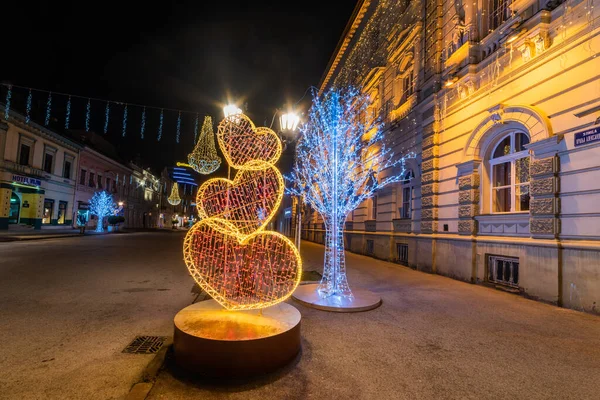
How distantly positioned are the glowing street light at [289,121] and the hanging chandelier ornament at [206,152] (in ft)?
23.3

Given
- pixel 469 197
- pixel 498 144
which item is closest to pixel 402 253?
pixel 469 197

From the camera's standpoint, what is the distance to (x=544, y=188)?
7492mm

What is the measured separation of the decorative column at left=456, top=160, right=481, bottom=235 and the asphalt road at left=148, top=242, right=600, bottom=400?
3.23m

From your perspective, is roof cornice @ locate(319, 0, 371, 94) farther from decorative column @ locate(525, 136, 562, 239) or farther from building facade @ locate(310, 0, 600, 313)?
decorative column @ locate(525, 136, 562, 239)

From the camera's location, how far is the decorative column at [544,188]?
7.26 meters

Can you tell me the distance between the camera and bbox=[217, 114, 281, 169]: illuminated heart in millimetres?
4605

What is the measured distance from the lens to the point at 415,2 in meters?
13.8

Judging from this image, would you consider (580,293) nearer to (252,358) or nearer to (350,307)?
(350,307)

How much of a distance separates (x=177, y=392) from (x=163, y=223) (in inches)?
3121

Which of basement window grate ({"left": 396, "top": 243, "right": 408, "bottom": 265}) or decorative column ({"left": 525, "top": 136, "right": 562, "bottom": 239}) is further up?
decorative column ({"left": 525, "top": 136, "right": 562, "bottom": 239})

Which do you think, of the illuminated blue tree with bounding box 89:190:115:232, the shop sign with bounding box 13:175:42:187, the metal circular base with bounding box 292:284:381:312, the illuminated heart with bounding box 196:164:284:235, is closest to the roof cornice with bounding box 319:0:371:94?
the metal circular base with bounding box 292:284:381:312

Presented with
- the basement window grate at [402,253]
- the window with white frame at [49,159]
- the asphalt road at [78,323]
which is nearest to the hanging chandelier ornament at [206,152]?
the asphalt road at [78,323]

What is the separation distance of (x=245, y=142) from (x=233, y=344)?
2.63 metres

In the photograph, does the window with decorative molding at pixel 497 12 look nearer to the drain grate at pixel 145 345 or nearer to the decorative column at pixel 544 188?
the decorative column at pixel 544 188
